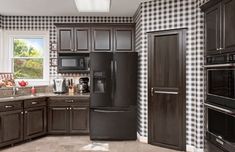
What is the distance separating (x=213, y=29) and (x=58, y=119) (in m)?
3.47

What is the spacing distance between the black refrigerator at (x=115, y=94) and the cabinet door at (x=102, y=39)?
2.04 ft

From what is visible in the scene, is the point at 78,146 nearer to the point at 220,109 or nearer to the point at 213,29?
the point at 220,109

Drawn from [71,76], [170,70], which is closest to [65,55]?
[71,76]

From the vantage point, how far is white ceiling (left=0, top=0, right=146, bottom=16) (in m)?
4.65

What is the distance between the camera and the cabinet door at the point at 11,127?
4305 millimetres

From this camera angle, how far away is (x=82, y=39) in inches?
217

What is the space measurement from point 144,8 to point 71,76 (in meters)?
2.30

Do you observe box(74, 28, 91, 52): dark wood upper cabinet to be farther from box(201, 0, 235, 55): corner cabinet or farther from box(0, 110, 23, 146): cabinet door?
box(201, 0, 235, 55): corner cabinet

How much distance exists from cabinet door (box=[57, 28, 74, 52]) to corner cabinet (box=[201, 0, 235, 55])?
9.64ft

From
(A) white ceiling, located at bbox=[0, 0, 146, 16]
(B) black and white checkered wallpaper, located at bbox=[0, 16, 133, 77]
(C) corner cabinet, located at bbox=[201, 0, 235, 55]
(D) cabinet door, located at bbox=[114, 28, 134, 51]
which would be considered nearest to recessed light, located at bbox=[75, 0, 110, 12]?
(A) white ceiling, located at bbox=[0, 0, 146, 16]

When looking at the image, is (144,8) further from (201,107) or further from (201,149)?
(201,149)

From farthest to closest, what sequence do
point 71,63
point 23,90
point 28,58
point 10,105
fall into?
1. point 28,58
2. point 71,63
3. point 23,90
4. point 10,105

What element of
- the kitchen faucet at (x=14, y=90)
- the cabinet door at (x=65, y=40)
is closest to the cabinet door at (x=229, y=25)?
the cabinet door at (x=65, y=40)

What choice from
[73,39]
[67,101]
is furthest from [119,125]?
[73,39]
